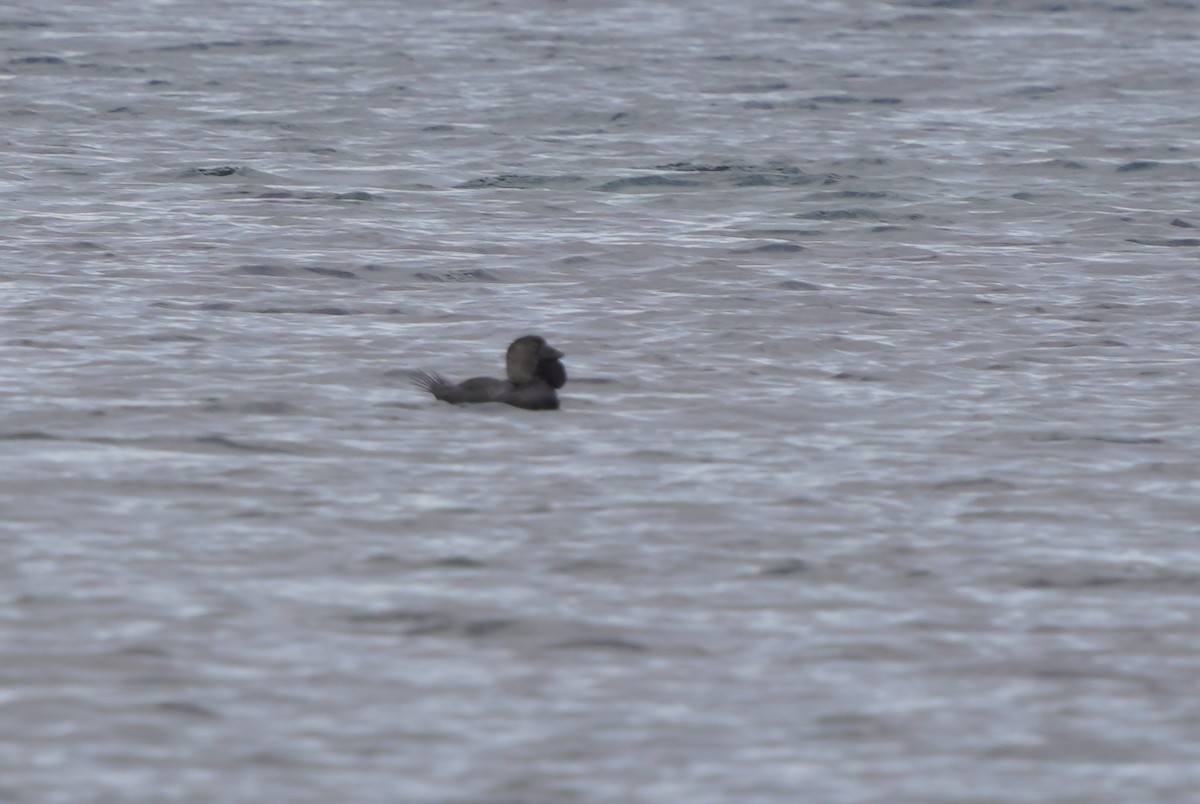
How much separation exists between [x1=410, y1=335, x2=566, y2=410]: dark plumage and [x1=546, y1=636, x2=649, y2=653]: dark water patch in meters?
4.15

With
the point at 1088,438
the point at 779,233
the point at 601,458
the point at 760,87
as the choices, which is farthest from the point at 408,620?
the point at 760,87

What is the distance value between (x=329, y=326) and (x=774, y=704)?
7.79 meters

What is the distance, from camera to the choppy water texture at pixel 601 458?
8102 mm

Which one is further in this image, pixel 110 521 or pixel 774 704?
pixel 110 521

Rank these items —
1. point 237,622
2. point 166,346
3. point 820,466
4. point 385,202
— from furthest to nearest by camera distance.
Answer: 1. point 385,202
2. point 166,346
3. point 820,466
4. point 237,622

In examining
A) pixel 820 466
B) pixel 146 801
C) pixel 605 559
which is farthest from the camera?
pixel 820 466

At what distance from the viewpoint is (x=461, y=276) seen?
57.9ft

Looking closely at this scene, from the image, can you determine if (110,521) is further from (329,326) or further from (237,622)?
(329,326)

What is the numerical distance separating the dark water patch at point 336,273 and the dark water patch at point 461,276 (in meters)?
0.51

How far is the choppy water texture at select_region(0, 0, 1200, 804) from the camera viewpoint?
319 inches

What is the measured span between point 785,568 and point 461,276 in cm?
792

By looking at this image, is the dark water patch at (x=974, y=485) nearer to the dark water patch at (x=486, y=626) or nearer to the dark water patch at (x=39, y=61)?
the dark water patch at (x=486, y=626)

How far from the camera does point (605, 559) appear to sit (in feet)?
33.6

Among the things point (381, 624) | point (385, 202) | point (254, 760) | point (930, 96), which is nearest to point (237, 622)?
point (381, 624)
